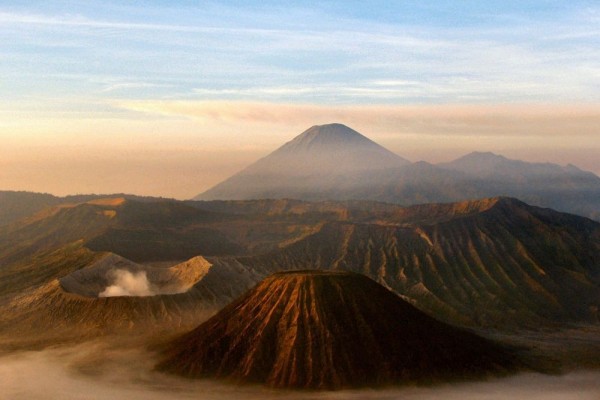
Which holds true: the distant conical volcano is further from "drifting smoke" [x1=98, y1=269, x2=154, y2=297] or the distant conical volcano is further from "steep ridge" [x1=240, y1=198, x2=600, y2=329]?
"steep ridge" [x1=240, y1=198, x2=600, y2=329]

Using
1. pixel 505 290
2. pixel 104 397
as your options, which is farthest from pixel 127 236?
pixel 104 397

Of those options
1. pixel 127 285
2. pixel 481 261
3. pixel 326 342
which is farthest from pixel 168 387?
pixel 481 261

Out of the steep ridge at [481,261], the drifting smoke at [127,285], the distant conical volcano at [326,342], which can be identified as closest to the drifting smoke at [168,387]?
the distant conical volcano at [326,342]

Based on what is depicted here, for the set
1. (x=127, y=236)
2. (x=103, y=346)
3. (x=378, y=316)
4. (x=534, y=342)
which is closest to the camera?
(x=378, y=316)

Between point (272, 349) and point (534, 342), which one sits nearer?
point (272, 349)

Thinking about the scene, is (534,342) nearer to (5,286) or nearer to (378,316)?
(378,316)

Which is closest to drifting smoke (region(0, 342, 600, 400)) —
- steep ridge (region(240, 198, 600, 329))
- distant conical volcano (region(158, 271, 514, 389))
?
distant conical volcano (region(158, 271, 514, 389))

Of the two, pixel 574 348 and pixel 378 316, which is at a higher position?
pixel 378 316
